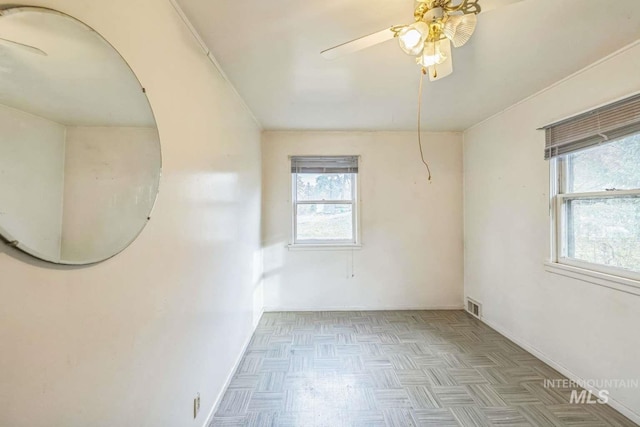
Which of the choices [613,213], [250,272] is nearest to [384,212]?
[250,272]

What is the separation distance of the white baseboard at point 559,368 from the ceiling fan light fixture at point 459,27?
2519 millimetres

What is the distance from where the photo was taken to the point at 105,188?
2.93ft

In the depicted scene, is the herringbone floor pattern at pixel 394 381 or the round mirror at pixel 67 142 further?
the herringbone floor pattern at pixel 394 381

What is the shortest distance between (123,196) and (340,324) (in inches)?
111

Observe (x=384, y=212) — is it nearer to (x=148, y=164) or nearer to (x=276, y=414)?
(x=276, y=414)

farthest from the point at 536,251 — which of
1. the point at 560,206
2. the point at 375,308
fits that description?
the point at 375,308

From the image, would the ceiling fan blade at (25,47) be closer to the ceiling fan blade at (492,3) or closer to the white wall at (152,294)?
the white wall at (152,294)

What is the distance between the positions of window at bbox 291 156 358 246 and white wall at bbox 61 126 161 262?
264cm

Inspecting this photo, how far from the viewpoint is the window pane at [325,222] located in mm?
3760

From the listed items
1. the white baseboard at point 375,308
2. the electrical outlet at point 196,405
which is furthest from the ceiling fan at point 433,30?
the white baseboard at point 375,308

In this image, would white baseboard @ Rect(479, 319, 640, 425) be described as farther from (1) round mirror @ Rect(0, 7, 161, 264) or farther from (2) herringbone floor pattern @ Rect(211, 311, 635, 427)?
(1) round mirror @ Rect(0, 7, 161, 264)

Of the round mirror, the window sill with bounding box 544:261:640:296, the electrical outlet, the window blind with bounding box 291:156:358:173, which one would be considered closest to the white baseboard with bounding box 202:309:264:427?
the electrical outlet

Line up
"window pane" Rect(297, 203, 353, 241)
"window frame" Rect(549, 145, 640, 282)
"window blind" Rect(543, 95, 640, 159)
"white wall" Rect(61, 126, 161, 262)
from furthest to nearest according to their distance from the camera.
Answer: "window pane" Rect(297, 203, 353, 241) < "window frame" Rect(549, 145, 640, 282) < "window blind" Rect(543, 95, 640, 159) < "white wall" Rect(61, 126, 161, 262)

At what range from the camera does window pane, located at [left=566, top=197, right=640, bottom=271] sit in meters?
1.83
